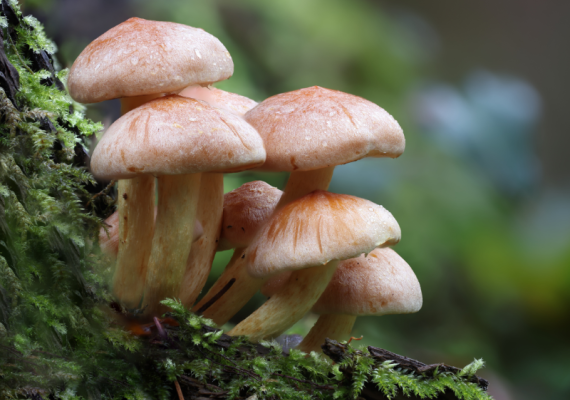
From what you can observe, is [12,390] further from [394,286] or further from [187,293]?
[394,286]

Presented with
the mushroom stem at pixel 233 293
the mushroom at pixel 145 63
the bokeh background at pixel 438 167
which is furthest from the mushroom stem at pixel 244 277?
the bokeh background at pixel 438 167

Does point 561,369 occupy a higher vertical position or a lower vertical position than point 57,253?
lower

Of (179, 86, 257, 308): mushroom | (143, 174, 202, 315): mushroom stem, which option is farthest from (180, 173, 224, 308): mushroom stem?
(143, 174, 202, 315): mushroom stem

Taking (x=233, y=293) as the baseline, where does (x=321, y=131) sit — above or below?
above

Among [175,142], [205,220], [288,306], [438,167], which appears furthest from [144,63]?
[438,167]

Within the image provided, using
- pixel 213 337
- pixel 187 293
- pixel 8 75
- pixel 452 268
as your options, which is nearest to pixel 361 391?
pixel 213 337

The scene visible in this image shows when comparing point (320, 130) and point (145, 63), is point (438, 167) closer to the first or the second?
point (320, 130)
